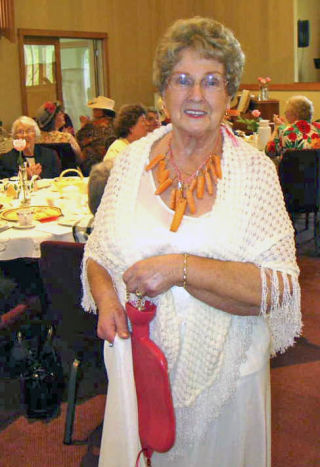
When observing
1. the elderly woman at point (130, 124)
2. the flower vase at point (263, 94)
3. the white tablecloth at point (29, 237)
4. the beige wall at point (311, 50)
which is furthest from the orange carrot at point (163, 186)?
the beige wall at point (311, 50)

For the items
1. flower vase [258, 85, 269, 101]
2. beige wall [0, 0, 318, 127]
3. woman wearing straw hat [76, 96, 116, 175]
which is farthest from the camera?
beige wall [0, 0, 318, 127]

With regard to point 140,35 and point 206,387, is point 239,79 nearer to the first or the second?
point 206,387

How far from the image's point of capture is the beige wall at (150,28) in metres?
10.8

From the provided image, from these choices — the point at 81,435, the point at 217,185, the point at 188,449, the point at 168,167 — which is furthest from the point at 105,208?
the point at 81,435

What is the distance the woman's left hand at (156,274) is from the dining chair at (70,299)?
39.5 inches

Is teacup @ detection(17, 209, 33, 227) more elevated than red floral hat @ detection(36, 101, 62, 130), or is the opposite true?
red floral hat @ detection(36, 101, 62, 130)

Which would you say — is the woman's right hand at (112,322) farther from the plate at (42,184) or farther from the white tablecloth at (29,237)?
the plate at (42,184)

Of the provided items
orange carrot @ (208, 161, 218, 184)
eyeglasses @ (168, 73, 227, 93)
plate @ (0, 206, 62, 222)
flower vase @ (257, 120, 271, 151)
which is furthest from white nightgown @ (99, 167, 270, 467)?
flower vase @ (257, 120, 271, 151)

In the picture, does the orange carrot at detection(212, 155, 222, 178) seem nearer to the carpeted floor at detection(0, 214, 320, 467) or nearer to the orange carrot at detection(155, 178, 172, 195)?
the orange carrot at detection(155, 178, 172, 195)

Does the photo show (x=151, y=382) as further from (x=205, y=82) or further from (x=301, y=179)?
(x=301, y=179)

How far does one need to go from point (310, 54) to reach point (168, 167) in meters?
12.9

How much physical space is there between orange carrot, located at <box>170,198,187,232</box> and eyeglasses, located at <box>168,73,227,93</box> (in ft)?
0.94

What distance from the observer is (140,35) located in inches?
462

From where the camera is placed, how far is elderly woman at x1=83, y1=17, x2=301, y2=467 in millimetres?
1489
